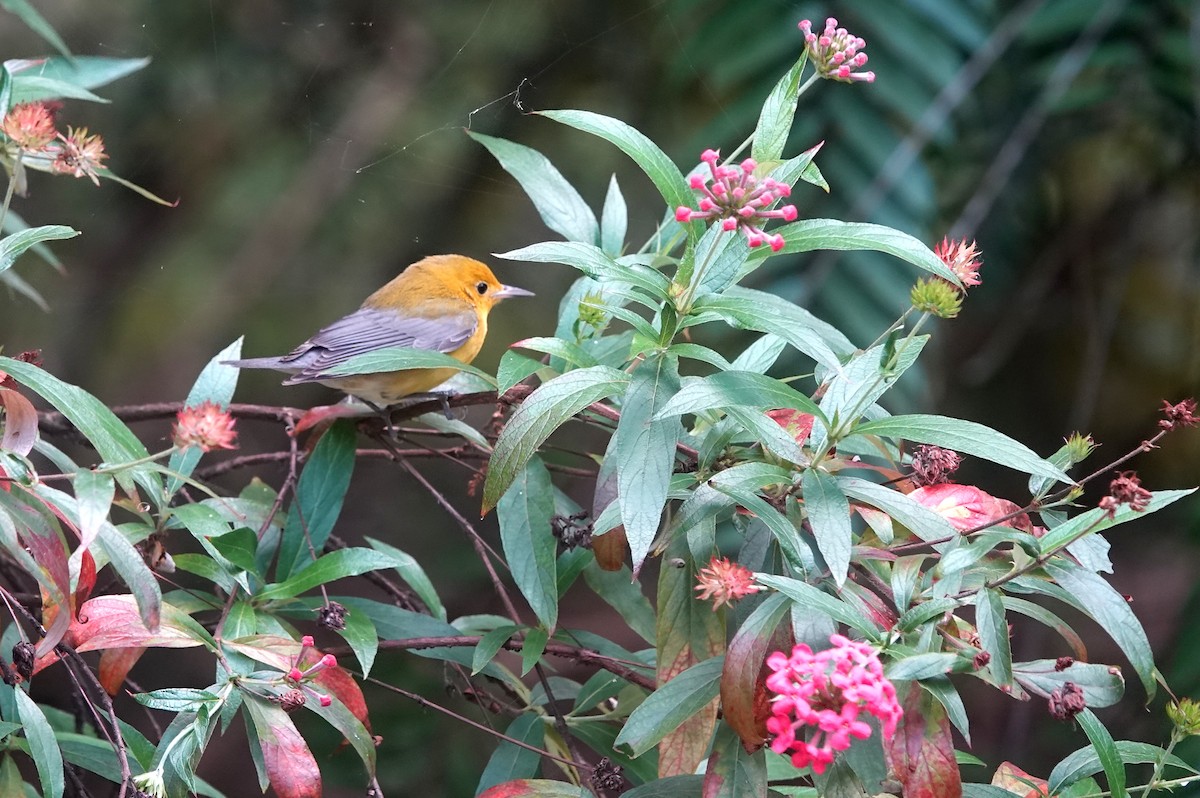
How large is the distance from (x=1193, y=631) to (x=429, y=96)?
2206 mm

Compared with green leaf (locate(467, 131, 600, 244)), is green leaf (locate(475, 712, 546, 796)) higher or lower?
lower

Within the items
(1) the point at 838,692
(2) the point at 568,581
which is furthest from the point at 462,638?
(1) the point at 838,692

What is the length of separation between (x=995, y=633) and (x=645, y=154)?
50 cm

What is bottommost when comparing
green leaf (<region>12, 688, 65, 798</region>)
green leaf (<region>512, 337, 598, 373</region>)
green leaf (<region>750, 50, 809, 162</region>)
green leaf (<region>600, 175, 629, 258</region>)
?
green leaf (<region>12, 688, 65, 798</region>)

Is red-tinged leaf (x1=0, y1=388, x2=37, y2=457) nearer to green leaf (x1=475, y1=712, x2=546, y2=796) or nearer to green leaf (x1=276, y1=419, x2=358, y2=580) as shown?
green leaf (x1=276, y1=419, x2=358, y2=580)

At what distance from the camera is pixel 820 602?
842 millimetres

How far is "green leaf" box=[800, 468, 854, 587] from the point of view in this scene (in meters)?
0.86

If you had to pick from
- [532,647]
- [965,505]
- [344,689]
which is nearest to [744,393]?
[965,505]

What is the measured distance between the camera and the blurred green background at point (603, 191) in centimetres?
202

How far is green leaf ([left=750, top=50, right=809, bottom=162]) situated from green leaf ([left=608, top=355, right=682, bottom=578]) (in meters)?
0.19

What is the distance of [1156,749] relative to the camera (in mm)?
960

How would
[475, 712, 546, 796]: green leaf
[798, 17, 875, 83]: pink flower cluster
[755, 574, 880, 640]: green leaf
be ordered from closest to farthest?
[755, 574, 880, 640]: green leaf, [798, 17, 875, 83]: pink flower cluster, [475, 712, 546, 796]: green leaf

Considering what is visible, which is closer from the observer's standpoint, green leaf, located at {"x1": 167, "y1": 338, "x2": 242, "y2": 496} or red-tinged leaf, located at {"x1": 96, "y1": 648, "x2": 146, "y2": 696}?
red-tinged leaf, located at {"x1": 96, "y1": 648, "x2": 146, "y2": 696}

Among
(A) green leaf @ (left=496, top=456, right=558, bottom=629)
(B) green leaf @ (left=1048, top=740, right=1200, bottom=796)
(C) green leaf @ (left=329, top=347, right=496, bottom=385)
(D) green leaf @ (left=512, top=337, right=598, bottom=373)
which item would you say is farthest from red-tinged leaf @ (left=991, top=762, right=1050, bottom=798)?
(C) green leaf @ (left=329, top=347, right=496, bottom=385)
